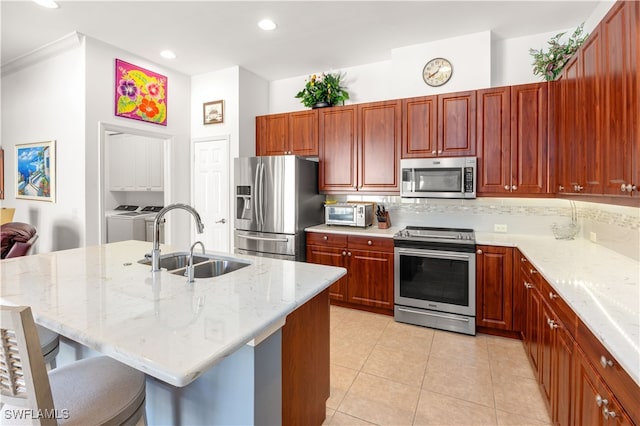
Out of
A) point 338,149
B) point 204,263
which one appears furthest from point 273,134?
point 204,263

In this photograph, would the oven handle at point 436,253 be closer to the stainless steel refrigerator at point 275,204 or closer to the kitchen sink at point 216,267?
the stainless steel refrigerator at point 275,204

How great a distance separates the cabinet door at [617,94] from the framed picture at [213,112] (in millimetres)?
3786

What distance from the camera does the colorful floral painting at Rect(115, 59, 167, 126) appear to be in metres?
3.58

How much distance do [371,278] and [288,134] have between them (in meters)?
2.10

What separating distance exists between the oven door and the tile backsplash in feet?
2.36

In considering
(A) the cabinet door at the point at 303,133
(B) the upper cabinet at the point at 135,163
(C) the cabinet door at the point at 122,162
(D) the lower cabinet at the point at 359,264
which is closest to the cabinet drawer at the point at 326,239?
(D) the lower cabinet at the point at 359,264

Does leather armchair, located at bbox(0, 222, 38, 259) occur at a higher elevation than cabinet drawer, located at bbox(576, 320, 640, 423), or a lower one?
higher

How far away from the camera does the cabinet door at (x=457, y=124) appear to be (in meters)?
3.12

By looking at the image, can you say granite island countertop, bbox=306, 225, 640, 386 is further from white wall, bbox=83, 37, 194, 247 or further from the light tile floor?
white wall, bbox=83, 37, 194, 247

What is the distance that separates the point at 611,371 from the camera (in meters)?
1.03

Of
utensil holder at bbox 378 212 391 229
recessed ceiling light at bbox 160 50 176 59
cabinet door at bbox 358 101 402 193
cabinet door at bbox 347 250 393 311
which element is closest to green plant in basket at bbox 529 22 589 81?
cabinet door at bbox 358 101 402 193

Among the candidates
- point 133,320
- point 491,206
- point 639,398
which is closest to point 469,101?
point 491,206

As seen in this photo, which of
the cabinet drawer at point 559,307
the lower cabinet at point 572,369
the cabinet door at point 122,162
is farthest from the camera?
the cabinet door at point 122,162

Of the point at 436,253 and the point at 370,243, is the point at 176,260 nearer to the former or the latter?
the point at 370,243
